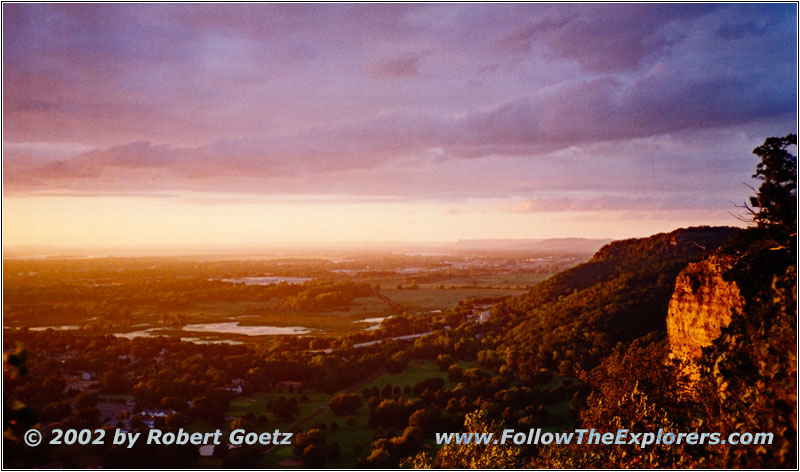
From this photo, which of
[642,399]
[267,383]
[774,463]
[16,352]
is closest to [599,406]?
[642,399]

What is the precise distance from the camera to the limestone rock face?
18766mm

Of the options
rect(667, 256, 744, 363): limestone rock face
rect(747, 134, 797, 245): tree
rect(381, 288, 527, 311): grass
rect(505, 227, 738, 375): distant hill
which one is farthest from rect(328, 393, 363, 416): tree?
rect(381, 288, 527, 311): grass

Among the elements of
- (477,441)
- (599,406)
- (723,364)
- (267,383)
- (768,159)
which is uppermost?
(768,159)

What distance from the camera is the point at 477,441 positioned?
1559 centimetres

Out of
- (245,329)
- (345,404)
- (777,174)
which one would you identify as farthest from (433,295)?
(777,174)

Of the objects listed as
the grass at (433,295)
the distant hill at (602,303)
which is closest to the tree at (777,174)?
the distant hill at (602,303)

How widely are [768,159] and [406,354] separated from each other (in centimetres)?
3170

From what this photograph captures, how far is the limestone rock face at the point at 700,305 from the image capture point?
739 inches

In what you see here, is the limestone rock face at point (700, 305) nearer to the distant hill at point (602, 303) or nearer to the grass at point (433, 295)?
the distant hill at point (602, 303)

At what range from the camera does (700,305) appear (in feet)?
65.8

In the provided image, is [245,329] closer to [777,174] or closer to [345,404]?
[345,404]

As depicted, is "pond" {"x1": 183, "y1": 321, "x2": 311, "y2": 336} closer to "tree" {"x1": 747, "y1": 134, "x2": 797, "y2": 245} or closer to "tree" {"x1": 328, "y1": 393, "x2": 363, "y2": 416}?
"tree" {"x1": 328, "y1": 393, "x2": 363, "y2": 416}

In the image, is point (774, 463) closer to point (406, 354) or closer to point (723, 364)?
point (723, 364)

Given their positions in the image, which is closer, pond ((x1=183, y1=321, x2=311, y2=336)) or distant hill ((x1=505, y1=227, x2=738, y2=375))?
distant hill ((x1=505, y1=227, x2=738, y2=375))
